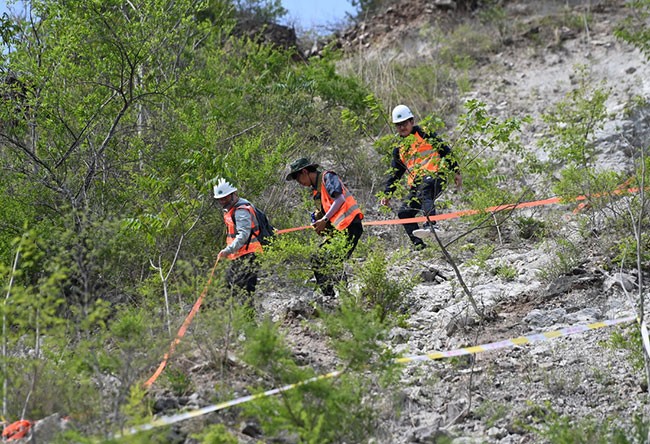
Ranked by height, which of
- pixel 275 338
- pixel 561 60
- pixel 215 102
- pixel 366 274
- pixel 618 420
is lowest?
pixel 618 420

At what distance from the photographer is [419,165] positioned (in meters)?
6.16

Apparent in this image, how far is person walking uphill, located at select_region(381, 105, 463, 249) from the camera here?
20.1 ft

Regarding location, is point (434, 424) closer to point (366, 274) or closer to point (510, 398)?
point (510, 398)

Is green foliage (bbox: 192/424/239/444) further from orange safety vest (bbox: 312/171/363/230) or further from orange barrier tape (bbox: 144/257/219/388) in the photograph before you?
orange safety vest (bbox: 312/171/363/230)

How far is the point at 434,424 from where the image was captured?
457 centimetres

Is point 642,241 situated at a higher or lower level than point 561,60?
lower

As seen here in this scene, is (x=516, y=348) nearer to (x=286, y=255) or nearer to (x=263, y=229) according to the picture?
(x=286, y=255)

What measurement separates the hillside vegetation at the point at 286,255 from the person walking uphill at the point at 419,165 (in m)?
0.18

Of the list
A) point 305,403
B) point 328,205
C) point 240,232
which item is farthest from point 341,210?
point 305,403

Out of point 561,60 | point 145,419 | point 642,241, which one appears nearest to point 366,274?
point 642,241

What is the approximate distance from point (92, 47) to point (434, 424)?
5530 mm

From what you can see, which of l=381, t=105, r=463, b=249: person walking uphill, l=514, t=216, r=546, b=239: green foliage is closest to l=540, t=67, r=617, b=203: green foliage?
l=514, t=216, r=546, b=239: green foliage

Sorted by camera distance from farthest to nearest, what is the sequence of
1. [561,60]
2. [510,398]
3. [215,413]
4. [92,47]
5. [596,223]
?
[561,60] → [92,47] → [596,223] → [510,398] → [215,413]

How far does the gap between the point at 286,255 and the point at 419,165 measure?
132cm
